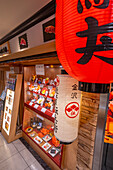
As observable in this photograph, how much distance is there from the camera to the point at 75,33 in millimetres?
532

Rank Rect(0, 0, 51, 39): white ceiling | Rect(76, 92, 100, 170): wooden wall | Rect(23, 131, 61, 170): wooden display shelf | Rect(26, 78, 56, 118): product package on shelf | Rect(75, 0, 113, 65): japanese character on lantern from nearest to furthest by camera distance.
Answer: Rect(75, 0, 113, 65): japanese character on lantern, Rect(76, 92, 100, 170): wooden wall, Rect(0, 0, 51, 39): white ceiling, Rect(23, 131, 61, 170): wooden display shelf, Rect(26, 78, 56, 118): product package on shelf

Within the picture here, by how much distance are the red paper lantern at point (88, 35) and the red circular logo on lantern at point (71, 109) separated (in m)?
0.74

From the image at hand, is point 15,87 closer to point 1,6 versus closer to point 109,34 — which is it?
point 1,6

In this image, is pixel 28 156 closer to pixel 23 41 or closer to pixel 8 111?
pixel 8 111

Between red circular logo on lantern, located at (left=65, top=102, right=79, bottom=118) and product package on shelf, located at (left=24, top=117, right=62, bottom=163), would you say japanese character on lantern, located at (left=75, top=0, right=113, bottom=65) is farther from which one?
product package on shelf, located at (left=24, top=117, right=62, bottom=163)

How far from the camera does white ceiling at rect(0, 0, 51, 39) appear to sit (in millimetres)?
2020

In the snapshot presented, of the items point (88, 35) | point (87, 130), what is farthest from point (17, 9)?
point (87, 130)

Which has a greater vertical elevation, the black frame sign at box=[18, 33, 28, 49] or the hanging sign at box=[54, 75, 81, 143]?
the black frame sign at box=[18, 33, 28, 49]

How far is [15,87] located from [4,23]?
2243 mm

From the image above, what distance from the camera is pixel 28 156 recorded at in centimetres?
286

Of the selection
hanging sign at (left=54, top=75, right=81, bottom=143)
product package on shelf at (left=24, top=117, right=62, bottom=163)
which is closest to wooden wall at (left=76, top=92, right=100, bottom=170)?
hanging sign at (left=54, top=75, right=81, bottom=143)

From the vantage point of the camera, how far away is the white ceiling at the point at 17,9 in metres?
2.02

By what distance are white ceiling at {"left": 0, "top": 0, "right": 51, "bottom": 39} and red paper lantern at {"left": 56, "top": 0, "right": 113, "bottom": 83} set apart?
6.92 ft

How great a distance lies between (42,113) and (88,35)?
2.62 m
